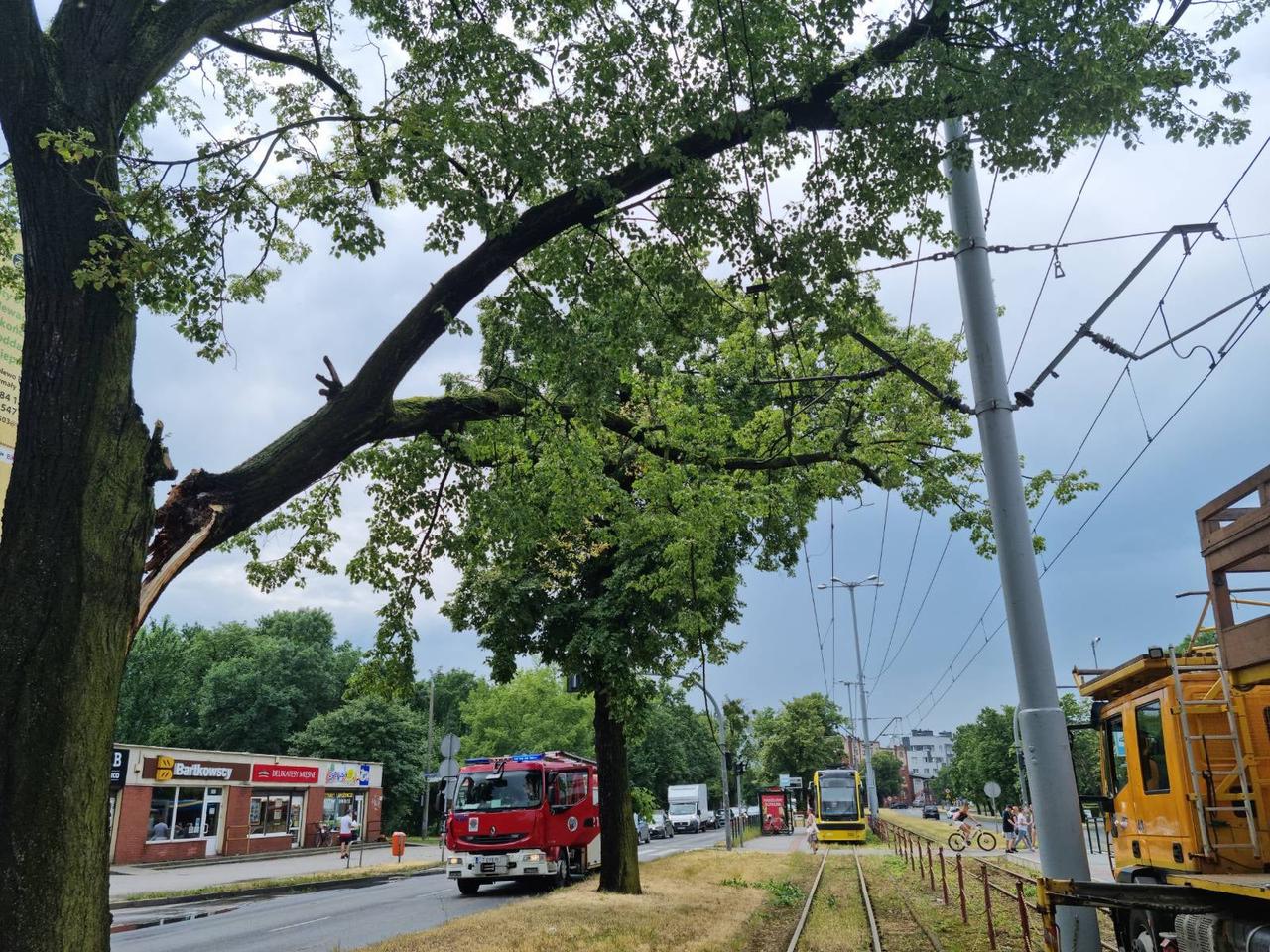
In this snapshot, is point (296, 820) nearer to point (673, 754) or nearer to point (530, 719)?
point (530, 719)

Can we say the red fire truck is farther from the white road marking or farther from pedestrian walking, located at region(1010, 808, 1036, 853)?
pedestrian walking, located at region(1010, 808, 1036, 853)

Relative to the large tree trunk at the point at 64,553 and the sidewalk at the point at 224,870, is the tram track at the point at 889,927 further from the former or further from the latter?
the sidewalk at the point at 224,870

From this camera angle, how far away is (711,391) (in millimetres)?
14266

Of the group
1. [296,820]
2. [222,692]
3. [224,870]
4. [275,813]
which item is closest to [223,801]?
[275,813]

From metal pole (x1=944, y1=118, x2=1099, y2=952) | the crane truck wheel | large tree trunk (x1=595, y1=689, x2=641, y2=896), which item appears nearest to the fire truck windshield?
large tree trunk (x1=595, y1=689, x2=641, y2=896)

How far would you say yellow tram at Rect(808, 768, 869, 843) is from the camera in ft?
118

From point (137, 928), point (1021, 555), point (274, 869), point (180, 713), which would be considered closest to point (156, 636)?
point (180, 713)

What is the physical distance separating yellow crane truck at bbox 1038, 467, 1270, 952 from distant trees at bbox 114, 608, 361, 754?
5071 centimetres

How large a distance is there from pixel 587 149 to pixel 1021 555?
4.80 m

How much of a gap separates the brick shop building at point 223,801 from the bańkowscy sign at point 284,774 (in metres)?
0.04

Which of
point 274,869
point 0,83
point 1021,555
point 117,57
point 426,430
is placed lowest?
point 274,869

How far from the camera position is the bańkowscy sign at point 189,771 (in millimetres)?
30516

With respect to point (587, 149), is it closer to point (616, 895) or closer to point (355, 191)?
point (355, 191)

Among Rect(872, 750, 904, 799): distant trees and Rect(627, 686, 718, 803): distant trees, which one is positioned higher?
Rect(627, 686, 718, 803): distant trees
